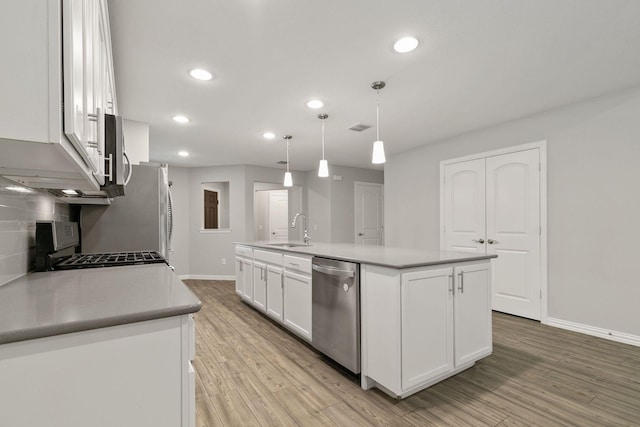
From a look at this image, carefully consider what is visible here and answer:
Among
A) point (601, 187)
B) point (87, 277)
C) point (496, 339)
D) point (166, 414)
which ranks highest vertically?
point (601, 187)

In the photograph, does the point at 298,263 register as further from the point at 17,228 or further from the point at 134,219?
the point at 17,228

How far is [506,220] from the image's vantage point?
142 inches

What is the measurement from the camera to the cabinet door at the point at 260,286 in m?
3.42

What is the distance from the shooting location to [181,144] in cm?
456

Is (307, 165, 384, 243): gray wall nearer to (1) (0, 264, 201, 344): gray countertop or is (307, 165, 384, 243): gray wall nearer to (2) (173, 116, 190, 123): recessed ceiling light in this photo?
(2) (173, 116, 190, 123): recessed ceiling light

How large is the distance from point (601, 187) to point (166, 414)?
397 centimetres

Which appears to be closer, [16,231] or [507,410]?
[16,231]

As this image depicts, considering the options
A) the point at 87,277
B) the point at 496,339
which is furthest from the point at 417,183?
the point at 87,277

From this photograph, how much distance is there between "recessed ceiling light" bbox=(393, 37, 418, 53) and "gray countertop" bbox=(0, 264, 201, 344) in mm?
2031

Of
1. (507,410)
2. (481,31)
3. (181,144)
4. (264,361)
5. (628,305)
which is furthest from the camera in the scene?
(181,144)

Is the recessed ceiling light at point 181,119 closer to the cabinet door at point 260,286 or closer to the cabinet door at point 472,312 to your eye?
the cabinet door at point 260,286

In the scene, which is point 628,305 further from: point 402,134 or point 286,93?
point 286,93

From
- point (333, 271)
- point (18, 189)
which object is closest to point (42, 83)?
point (18, 189)

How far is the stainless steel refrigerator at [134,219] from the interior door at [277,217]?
4.96 m
